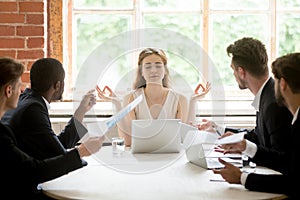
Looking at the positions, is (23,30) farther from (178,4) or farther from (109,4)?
(178,4)

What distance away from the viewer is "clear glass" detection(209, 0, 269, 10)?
12.7ft

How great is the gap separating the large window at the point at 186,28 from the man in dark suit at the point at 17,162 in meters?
1.80

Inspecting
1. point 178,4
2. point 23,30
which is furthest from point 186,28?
point 23,30

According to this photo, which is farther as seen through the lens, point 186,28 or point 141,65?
point 186,28

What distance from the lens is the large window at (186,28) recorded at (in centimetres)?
384

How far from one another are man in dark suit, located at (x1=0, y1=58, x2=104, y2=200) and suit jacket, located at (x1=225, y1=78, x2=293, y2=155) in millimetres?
839

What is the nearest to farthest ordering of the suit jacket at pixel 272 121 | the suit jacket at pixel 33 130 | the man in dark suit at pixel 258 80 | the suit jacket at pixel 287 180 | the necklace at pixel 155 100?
the suit jacket at pixel 287 180
the suit jacket at pixel 33 130
the suit jacket at pixel 272 121
the man in dark suit at pixel 258 80
the necklace at pixel 155 100

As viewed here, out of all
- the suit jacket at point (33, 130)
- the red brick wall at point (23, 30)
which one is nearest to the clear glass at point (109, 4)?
the red brick wall at point (23, 30)

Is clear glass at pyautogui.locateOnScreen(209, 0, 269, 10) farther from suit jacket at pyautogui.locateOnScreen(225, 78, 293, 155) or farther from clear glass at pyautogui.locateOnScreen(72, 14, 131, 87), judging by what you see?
suit jacket at pyautogui.locateOnScreen(225, 78, 293, 155)

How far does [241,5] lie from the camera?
3871 millimetres

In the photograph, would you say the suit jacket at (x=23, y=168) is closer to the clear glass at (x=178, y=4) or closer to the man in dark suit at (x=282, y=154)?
the man in dark suit at (x=282, y=154)

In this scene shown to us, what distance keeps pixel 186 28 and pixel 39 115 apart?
2.01m

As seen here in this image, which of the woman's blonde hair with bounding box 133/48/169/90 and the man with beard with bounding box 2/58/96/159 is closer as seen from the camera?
the man with beard with bounding box 2/58/96/159

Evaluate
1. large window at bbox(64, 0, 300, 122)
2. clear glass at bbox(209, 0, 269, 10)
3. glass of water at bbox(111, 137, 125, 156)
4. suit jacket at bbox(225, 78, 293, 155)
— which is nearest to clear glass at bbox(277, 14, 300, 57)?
large window at bbox(64, 0, 300, 122)
